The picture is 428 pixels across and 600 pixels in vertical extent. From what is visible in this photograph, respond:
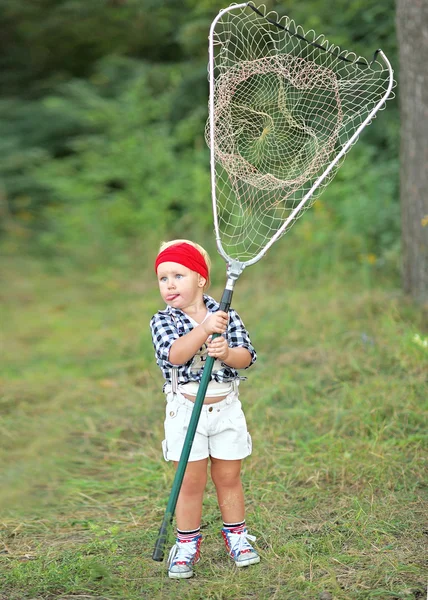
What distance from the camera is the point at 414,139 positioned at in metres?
5.48

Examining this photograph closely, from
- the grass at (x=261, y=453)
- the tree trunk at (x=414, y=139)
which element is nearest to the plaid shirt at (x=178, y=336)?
the grass at (x=261, y=453)

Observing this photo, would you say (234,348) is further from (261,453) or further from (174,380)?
(261,453)

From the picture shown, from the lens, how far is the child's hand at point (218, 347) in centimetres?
273

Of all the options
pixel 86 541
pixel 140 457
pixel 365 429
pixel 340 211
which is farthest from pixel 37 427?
pixel 340 211

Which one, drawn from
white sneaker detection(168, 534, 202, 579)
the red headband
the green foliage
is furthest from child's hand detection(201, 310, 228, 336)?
the green foliage

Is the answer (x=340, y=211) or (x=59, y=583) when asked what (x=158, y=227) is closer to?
(x=340, y=211)

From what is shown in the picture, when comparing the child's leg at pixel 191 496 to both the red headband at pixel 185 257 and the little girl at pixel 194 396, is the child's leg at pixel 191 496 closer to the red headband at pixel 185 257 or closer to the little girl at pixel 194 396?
the little girl at pixel 194 396

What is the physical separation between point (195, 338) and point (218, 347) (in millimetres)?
83

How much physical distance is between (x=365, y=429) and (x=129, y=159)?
18.5ft

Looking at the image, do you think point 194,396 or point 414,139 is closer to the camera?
point 194,396

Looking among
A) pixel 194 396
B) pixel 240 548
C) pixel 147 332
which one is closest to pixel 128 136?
pixel 147 332

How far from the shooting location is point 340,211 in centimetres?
741

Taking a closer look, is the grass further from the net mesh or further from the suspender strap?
the net mesh

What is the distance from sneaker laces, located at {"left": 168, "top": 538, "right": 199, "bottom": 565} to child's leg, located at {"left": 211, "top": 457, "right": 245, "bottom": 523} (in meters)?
0.15
